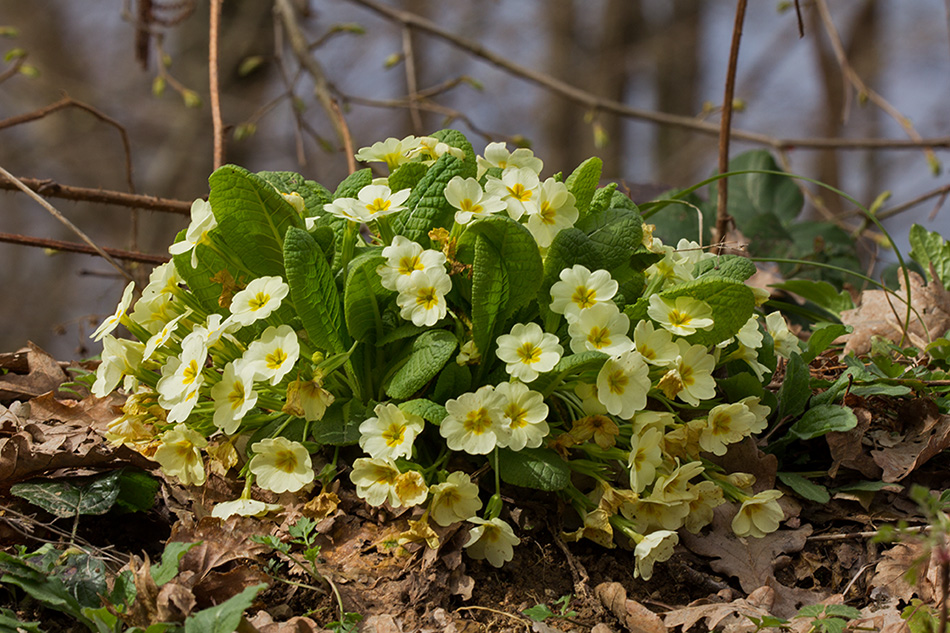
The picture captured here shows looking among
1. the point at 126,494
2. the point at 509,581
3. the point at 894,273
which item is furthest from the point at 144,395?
the point at 894,273

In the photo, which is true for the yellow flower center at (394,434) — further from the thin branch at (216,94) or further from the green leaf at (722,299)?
the thin branch at (216,94)

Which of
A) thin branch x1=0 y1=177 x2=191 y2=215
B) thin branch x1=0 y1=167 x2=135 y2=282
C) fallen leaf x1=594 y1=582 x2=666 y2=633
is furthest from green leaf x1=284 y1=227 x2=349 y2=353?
thin branch x1=0 y1=177 x2=191 y2=215

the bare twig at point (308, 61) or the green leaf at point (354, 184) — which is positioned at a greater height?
the bare twig at point (308, 61)

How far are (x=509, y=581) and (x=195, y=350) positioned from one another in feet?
2.45

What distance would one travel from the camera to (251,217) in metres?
1.52

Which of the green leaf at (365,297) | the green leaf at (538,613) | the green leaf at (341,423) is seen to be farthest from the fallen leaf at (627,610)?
the green leaf at (365,297)

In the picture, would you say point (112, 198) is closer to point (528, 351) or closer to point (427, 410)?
point (427, 410)

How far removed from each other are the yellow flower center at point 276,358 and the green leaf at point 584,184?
0.69m

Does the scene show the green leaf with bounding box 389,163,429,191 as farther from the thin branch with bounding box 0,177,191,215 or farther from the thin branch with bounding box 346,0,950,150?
the thin branch with bounding box 346,0,950,150

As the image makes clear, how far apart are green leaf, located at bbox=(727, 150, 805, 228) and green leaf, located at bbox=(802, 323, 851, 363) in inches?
55.5

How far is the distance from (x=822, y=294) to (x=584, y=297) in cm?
129

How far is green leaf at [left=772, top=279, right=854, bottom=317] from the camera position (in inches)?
90.7

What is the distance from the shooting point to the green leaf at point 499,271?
1399 millimetres

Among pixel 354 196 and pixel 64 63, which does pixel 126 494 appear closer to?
pixel 354 196
